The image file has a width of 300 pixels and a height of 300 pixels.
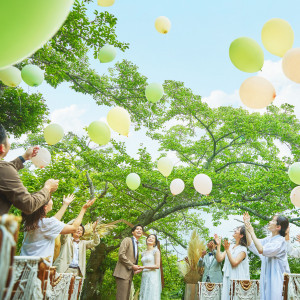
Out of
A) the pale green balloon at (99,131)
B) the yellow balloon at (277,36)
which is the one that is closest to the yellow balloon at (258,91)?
the yellow balloon at (277,36)

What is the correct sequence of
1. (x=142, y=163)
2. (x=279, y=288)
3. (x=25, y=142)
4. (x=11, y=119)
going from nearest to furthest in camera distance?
(x=279, y=288)
(x=11, y=119)
(x=142, y=163)
(x=25, y=142)

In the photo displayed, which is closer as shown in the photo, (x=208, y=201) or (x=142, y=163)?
(x=208, y=201)

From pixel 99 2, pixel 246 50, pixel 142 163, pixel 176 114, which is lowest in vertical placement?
pixel 246 50

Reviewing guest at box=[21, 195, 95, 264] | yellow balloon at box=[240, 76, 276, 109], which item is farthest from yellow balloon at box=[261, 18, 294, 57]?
guest at box=[21, 195, 95, 264]

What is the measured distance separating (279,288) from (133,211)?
7.47 meters

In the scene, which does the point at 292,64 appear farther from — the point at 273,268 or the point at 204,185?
the point at 204,185

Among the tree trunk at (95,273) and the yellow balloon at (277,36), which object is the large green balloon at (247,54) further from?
the tree trunk at (95,273)

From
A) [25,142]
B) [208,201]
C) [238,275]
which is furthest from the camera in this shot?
[25,142]

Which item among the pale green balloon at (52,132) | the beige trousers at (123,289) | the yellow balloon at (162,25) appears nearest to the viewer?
the pale green balloon at (52,132)

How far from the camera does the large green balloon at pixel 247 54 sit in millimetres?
3381

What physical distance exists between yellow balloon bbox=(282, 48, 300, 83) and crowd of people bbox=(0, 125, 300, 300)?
1.67m

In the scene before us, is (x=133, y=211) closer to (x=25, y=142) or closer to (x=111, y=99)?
(x=111, y=99)

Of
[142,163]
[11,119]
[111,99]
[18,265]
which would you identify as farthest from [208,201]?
[18,265]

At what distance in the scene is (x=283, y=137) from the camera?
9250mm
